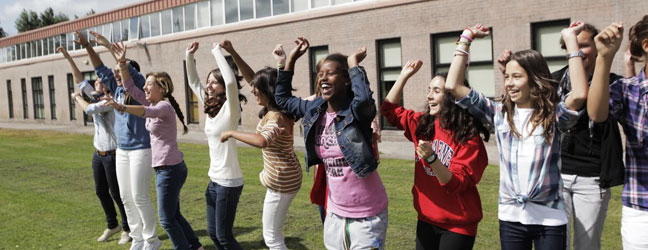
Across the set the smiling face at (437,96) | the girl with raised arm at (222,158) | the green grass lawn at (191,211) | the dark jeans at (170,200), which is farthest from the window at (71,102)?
the smiling face at (437,96)

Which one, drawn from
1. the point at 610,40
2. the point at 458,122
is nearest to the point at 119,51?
the point at 458,122

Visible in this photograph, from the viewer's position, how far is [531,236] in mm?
3197

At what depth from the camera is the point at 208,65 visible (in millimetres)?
26000

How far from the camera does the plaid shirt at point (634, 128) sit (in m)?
2.78

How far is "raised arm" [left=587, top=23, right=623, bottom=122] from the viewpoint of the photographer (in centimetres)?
265

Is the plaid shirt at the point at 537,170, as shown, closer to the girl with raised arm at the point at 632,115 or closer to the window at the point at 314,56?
the girl with raised arm at the point at 632,115

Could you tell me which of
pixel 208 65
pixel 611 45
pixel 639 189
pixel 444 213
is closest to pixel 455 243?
pixel 444 213

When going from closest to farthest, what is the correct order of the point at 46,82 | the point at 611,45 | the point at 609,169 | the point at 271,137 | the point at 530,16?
1. the point at 611,45
2. the point at 609,169
3. the point at 271,137
4. the point at 530,16
5. the point at 46,82

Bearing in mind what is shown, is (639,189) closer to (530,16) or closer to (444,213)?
(444,213)

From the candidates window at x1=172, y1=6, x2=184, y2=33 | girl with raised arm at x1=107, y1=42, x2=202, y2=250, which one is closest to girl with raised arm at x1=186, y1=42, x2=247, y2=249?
girl with raised arm at x1=107, y1=42, x2=202, y2=250

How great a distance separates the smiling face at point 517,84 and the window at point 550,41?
12.6 m

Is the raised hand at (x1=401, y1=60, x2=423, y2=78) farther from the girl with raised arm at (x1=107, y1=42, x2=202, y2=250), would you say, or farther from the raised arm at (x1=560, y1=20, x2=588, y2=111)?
the girl with raised arm at (x1=107, y1=42, x2=202, y2=250)

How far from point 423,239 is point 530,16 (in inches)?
522

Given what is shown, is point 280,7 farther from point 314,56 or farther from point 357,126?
point 357,126
